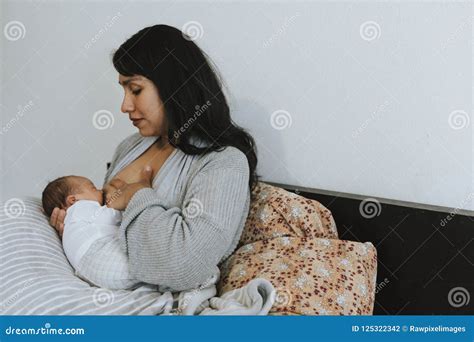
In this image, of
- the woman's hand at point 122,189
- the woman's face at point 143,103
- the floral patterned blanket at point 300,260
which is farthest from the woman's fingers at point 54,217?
the floral patterned blanket at point 300,260

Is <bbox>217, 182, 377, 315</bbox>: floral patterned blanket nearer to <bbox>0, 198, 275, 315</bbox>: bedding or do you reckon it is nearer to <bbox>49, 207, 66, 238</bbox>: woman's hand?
<bbox>0, 198, 275, 315</bbox>: bedding

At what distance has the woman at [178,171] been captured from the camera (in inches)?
52.6

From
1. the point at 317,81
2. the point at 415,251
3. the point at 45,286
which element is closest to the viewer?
the point at 45,286

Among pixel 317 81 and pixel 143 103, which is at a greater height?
pixel 317 81

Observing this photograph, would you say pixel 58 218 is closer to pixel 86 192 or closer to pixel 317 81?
pixel 86 192

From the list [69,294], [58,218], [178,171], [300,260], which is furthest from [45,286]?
[300,260]

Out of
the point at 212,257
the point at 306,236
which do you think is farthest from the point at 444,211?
the point at 212,257

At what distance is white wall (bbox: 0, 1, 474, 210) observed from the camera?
1514 millimetres

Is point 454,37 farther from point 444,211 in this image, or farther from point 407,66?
point 444,211

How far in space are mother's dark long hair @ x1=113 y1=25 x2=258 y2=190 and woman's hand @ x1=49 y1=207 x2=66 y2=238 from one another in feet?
1.06

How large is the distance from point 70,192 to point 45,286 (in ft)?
0.83

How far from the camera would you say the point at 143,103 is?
59.2 inches

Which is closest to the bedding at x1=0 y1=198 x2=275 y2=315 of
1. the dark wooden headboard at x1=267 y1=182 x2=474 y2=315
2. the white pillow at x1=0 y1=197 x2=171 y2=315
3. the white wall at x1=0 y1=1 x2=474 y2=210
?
the white pillow at x1=0 y1=197 x2=171 y2=315

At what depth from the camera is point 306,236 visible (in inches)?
58.7
